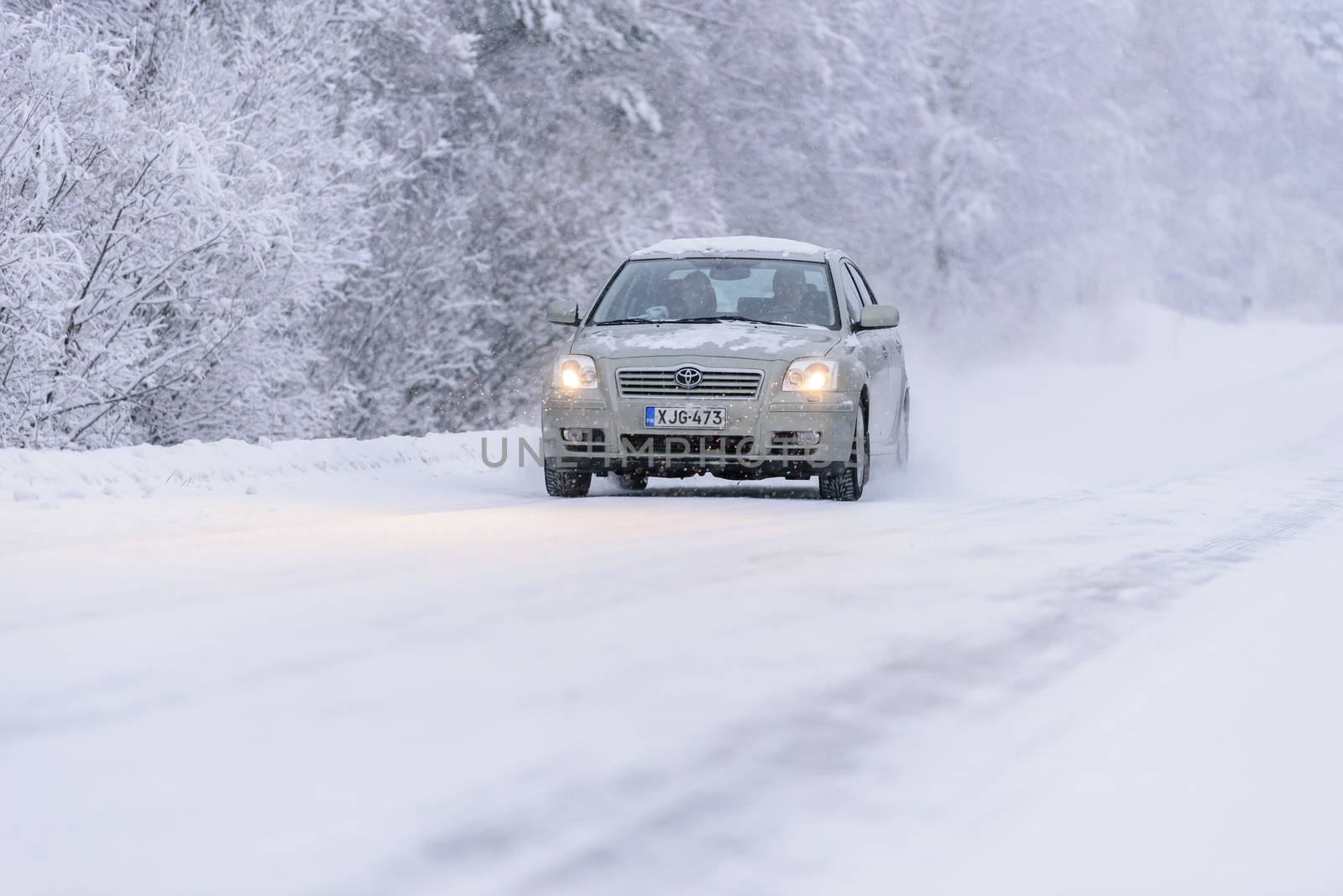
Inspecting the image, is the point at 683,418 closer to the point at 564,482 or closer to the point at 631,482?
the point at 564,482

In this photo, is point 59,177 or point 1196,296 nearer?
point 59,177

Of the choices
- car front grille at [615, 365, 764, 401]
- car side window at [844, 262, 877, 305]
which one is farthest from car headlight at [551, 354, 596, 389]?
car side window at [844, 262, 877, 305]

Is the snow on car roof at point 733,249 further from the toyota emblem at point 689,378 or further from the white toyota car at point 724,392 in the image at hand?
the toyota emblem at point 689,378

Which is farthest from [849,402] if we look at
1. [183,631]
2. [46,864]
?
[46,864]

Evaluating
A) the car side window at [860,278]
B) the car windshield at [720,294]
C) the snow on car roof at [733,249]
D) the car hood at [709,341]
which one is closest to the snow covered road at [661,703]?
the car hood at [709,341]

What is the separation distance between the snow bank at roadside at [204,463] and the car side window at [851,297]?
3571 mm

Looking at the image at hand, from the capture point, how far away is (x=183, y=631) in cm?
567

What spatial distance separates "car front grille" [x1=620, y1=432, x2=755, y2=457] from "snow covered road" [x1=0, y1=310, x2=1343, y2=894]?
1236 mm

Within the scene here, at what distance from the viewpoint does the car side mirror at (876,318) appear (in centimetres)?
1234

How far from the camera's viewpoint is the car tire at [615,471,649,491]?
13.3 meters

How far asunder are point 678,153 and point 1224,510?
17873mm

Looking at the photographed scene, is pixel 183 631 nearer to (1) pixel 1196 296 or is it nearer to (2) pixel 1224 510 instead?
(2) pixel 1224 510

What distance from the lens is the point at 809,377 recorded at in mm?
11633

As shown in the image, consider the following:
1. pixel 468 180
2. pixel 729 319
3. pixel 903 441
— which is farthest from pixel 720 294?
pixel 468 180
